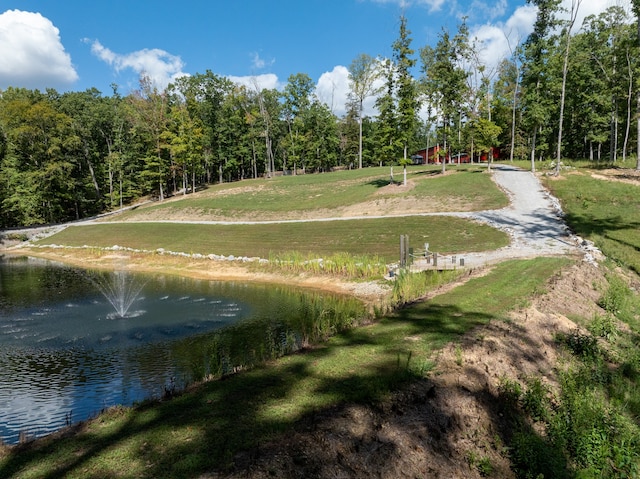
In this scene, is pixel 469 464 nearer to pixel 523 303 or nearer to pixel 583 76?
pixel 523 303

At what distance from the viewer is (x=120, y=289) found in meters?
20.8

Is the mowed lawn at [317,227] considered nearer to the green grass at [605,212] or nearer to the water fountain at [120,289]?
the green grass at [605,212]

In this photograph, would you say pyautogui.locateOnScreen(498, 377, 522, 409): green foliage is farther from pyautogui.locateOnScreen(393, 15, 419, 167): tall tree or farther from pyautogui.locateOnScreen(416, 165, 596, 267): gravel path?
pyautogui.locateOnScreen(393, 15, 419, 167): tall tree

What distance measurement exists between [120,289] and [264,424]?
1841 centimetres

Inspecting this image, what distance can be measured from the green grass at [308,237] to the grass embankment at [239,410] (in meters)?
13.2

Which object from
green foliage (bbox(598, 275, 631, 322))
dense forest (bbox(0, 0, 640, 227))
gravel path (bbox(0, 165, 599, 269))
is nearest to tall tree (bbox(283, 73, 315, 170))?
dense forest (bbox(0, 0, 640, 227))

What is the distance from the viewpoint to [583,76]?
44781 mm

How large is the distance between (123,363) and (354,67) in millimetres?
63099

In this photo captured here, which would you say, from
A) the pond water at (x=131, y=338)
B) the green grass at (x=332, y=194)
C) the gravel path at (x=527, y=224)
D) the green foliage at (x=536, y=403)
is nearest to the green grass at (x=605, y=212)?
the gravel path at (x=527, y=224)

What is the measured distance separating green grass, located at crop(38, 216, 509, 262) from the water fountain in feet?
17.8

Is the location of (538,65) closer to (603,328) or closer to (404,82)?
(404,82)

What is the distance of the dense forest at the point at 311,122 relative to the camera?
36.2m

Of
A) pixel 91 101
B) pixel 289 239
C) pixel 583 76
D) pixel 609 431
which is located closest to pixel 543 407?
pixel 609 431

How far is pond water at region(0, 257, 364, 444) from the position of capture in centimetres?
866
